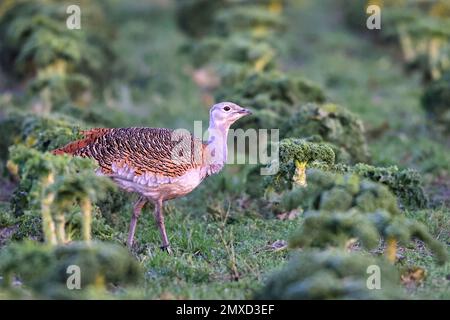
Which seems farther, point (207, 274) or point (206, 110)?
point (206, 110)

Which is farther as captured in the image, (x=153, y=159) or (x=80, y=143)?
(x=80, y=143)

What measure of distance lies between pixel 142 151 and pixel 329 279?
2923 millimetres

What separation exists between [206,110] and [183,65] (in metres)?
3.44

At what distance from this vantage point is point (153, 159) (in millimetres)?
8008

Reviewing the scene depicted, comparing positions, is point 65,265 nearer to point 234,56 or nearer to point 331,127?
point 331,127

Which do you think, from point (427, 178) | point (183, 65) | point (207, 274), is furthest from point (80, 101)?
point (207, 274)

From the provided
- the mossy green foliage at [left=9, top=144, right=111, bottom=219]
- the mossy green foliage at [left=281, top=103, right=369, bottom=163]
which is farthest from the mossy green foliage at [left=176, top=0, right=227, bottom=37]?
the mossy green foliage at [left=9, top=144, right=111, bottom=219]

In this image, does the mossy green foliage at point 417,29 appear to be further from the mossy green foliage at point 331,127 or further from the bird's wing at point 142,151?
the bird's wing at point 142,151

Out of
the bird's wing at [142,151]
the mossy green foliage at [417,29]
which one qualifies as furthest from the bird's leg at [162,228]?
the mossy green foliage at [417,29]

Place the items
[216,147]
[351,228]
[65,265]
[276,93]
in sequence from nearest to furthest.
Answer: [65,265], [351,228], [216,147], [276,93]

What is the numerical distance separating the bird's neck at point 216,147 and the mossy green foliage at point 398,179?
1071 millimetres

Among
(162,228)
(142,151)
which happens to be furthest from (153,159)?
(162,228)

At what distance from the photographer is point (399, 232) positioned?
609cm
